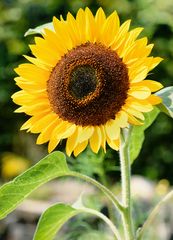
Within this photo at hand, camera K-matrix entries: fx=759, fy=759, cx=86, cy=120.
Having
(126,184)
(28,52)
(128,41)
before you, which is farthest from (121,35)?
(28,52)

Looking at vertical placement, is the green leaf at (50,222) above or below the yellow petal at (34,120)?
below

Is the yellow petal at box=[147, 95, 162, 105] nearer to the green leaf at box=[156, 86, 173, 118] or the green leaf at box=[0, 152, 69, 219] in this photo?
the green leaf at box=[156, 86, 173, 118]

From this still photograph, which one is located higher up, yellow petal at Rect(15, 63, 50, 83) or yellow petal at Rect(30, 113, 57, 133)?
yellow petal at Rect(15, 63, 50, 83)

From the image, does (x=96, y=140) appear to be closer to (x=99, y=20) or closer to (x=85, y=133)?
(x=85, y=133)

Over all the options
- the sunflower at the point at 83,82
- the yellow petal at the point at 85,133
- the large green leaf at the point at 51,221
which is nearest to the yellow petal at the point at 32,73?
the sunflower at the point at 83,82

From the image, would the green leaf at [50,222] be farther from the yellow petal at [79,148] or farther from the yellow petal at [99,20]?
the yellow petal at [99,20]

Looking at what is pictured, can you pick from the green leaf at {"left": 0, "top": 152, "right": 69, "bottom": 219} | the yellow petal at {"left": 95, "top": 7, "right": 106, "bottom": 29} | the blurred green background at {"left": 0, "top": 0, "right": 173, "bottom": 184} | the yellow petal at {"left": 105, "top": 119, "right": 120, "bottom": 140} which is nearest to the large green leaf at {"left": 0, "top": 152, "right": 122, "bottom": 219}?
the green leaf at {"left": 0, "top": 152, "right": 69, "bottom": 219}

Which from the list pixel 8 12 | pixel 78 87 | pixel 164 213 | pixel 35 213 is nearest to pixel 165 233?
pixel 164 213

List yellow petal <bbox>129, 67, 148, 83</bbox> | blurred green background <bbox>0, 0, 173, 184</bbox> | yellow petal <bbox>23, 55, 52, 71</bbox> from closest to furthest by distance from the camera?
yellow petal <bbox>129, 67, 148, 83</bbox>, yellow petal <bbox>23, 55, 52, 71</bbox>, blurred green background <bbox>0, 0, 173, 184</bbox>
